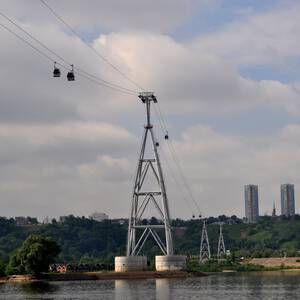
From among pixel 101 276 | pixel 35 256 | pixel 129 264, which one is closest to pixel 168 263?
pixel 129 264

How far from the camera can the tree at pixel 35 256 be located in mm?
132375

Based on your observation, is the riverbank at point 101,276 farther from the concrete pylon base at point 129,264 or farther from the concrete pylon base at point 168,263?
the concrete pylon base at point 129,264

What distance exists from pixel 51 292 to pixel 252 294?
910 inches

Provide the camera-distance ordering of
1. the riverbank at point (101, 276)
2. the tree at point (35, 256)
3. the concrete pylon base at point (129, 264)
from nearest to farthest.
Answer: the riverbank at point (101, 276), the tree at point (35, 256), the concrete pylon base at point (129, 264)

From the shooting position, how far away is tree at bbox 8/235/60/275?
13238 centimetres

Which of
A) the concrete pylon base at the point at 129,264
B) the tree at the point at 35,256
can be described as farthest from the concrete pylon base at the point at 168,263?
the tree at the point at 35,256

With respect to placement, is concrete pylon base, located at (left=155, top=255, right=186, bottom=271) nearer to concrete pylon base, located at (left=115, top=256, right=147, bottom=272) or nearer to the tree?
concrete pylon base, located at (left=115, top=256, right=147, bottom=272)

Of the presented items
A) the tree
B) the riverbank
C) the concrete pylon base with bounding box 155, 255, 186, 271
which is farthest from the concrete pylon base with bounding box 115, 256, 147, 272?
the tree

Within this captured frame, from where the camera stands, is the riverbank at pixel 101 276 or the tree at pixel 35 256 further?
the tree at pixel 35 256

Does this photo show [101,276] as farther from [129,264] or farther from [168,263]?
[168,263]

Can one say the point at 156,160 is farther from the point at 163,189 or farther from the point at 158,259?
the point at 158,259

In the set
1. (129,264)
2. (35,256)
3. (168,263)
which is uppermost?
(35,256)

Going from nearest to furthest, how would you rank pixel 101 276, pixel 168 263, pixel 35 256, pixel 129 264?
pixel 35 256 < pixel 101 276 < pixel 168 263 < pixel 129 264

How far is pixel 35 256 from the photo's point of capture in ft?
433
